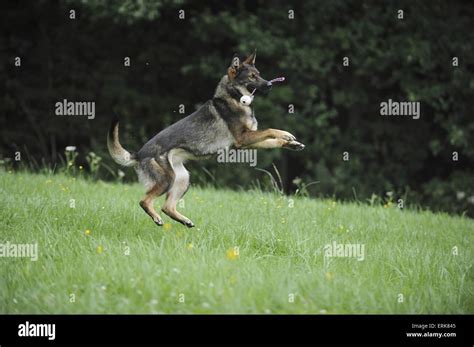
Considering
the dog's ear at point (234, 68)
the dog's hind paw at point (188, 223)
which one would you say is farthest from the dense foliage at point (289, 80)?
the dog's hind paw at point (188, 223)

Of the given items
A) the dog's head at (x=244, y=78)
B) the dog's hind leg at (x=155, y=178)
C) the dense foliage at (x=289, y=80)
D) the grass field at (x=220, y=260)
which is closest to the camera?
the grass field at (x=220, y=260)

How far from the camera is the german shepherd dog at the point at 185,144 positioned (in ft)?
22.9

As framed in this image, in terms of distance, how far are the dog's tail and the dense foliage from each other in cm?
833

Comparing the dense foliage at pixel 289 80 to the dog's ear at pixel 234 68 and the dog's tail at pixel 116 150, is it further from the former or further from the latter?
the dog's tail at pixel 116 150

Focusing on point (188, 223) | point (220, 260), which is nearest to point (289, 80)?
point (188, 223)

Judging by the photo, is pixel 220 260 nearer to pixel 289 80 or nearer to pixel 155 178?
→ pixel 155 178

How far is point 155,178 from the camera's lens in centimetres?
698

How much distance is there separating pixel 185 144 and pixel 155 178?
0.52m

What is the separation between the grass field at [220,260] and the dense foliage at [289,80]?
24.7 feet

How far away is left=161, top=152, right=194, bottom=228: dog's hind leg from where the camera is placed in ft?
23.0

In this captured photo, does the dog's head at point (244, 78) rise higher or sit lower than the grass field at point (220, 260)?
higher
